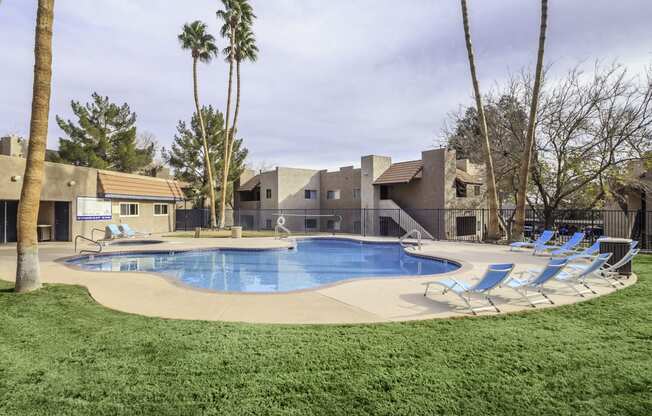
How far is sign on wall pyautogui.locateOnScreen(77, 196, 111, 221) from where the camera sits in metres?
18.7

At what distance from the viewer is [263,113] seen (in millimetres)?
27344

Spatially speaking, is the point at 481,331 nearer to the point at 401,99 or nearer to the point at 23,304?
the point at 23,304

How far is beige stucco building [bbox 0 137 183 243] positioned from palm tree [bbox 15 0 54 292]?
437 inches

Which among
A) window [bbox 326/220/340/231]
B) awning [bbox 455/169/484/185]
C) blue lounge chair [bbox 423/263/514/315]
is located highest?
awning [bbox 455/169/484/185]

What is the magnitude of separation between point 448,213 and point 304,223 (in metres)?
11.9

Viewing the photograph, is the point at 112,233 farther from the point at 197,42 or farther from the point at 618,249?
the point at 618,249

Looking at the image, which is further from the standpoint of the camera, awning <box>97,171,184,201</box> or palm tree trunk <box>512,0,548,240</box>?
awning <box>97,171,184,201</box>

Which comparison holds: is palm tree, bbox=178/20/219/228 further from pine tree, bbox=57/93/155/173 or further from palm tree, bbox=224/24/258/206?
pine tree, bbox=57/93/155/173

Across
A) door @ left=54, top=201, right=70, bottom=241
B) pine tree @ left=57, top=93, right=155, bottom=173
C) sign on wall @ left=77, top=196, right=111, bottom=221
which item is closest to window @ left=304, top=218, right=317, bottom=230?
sign on wall @ left=77, top=196, right=111, bottom=221

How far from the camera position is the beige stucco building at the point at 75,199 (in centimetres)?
1590

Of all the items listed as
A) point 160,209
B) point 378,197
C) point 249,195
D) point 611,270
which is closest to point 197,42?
point 160,209

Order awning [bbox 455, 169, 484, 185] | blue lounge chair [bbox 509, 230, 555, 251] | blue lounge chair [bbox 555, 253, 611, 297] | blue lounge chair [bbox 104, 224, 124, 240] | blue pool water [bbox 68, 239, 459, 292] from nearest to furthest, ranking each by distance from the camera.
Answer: blue lounge chair [bbox 555, 253, 611, 297], blue pool water [bbox 68, 239, 459, 292], blue lounge chair [bbox 509, 230, 555, 251], blue lounge chair [bbox 104, 224, 124, 240], awning [bbox 455, 169, 484, 185]

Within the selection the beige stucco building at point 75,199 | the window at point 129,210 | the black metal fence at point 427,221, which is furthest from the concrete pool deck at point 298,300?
the black metal fence at point 427,221

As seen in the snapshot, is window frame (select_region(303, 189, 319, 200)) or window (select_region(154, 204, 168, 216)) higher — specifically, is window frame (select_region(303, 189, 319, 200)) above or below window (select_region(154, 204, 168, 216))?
above
